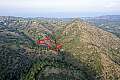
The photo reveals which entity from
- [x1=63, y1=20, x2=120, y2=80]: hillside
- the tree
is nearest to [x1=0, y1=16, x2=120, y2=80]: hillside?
[x1=63, y1=20, x2=120, y2=80]: hillside

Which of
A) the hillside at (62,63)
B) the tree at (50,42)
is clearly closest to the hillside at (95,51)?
the hillside at (62,63)

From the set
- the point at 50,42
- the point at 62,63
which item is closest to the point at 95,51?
the point at 62,63

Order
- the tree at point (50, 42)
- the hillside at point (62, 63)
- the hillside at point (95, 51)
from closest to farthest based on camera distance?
the hillside at point (62, 63) < the hillside at point (95, 51) < the tree at point (50, 42)

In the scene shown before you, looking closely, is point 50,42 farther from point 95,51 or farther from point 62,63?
point 62,63

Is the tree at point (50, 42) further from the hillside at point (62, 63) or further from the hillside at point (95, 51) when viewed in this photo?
the hillside at point (95, 51)

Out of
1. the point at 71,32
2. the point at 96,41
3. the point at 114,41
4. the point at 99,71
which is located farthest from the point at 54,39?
the point at 99,71

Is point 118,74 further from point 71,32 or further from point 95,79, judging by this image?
point 71,32

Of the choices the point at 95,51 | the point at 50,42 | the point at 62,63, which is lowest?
the point at 62,63

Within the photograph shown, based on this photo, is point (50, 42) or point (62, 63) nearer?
point (62, 63)

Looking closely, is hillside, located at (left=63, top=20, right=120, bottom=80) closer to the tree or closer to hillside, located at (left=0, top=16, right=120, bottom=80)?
hillside, located at (left=0, top=16, right=120, bottom=80)

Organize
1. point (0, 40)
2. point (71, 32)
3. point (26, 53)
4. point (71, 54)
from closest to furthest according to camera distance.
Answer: point (26, 53) → point (71, 54) → point (0, 40) → point (71, 32)

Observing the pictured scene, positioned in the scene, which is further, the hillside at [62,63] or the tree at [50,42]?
the tree at [50,42]
